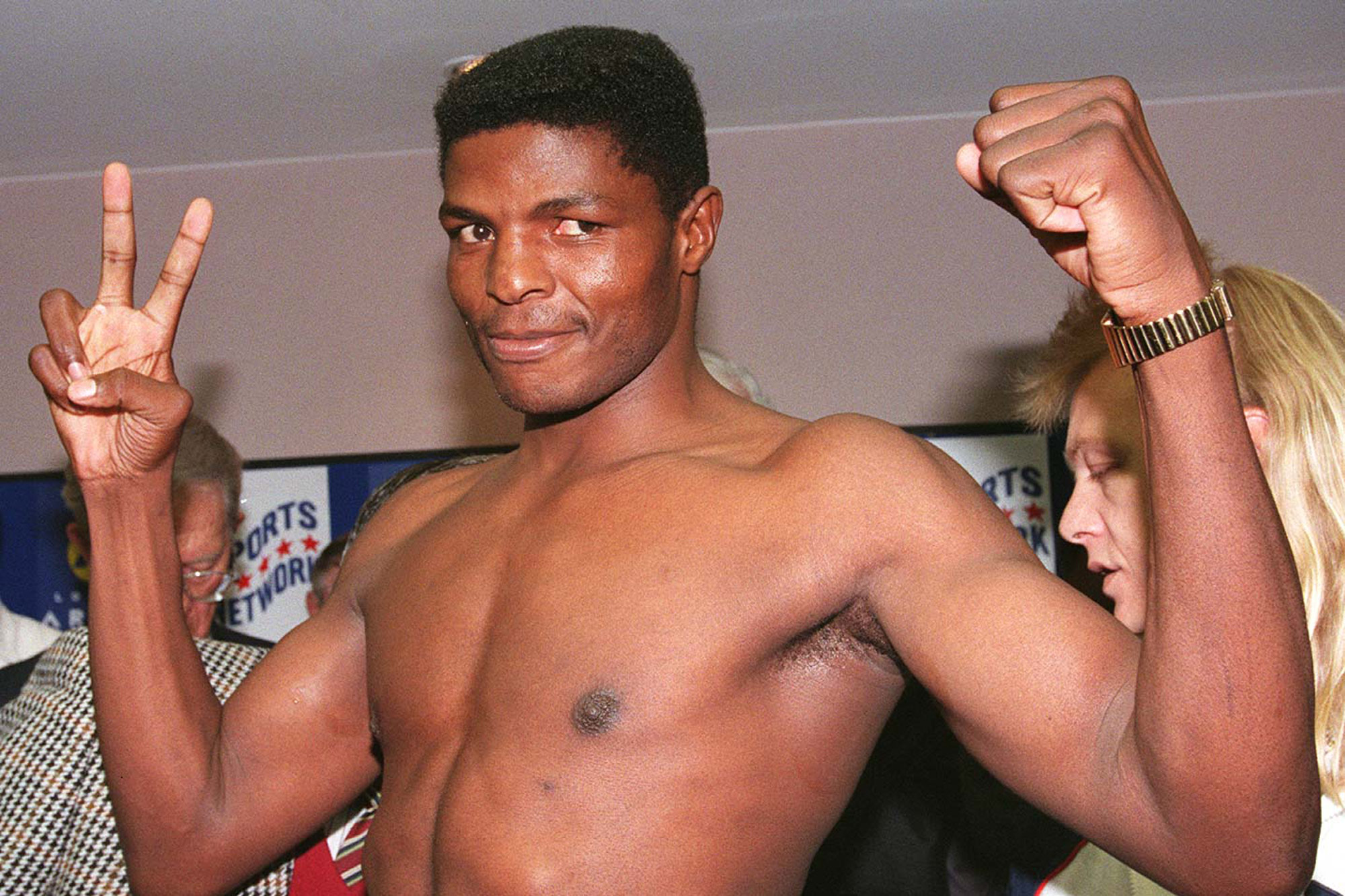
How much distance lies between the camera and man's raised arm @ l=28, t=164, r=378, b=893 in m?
1.31

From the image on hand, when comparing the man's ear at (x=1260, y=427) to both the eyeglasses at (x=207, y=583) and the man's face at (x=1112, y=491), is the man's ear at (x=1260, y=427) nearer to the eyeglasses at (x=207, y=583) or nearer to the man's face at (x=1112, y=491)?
the man's face at (x=1112, y=491)

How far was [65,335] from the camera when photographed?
1.30 m

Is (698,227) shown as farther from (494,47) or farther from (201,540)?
(494,47)

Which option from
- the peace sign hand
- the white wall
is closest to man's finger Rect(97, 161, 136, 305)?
the peace sign hand

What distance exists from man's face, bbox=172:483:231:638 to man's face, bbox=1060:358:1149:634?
1.45 m

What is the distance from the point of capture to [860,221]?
3293mm

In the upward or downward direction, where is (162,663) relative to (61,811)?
upward

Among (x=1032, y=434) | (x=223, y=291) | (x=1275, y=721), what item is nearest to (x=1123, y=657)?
(x=1275, y=721)

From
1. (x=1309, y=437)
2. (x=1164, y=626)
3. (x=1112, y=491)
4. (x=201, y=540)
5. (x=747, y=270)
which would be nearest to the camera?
(x=1164, y=626)

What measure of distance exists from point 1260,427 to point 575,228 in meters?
0.68

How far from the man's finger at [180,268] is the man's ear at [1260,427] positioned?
1021mm

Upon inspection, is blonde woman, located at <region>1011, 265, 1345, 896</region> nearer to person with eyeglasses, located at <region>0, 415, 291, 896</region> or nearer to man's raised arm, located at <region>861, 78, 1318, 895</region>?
man's raised arm, located at <region>861, 78, 1318, 895</region>

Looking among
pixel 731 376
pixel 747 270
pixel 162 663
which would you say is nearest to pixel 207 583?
pixel 731 376

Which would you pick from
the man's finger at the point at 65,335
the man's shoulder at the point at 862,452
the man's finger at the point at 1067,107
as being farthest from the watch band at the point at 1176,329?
the man's finger at the point at 65,335
